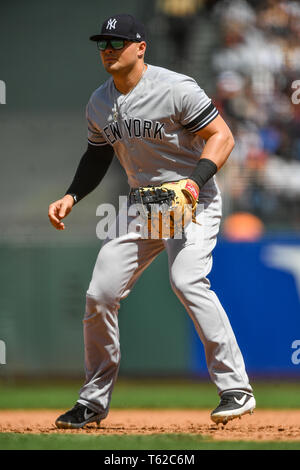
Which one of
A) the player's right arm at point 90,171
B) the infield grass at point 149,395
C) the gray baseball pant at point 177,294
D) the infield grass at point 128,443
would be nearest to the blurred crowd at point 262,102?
the infield grass at point 149,395

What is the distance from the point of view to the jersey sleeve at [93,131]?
4148 millimetres

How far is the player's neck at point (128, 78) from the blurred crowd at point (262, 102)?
4395 mm

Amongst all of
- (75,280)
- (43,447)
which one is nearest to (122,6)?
(75,280)

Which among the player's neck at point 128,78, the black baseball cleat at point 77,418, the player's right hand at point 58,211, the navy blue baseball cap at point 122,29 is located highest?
the navy blue baseball cap at point 122,29

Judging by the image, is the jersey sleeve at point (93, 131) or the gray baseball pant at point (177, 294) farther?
the jersey sleeve at point (93, 131)

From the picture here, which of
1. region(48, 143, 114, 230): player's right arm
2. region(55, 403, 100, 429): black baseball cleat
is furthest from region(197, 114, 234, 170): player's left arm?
region(55, 403, 100, 429): black baseball cleat

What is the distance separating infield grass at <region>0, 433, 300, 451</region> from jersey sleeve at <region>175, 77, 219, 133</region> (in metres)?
1.35

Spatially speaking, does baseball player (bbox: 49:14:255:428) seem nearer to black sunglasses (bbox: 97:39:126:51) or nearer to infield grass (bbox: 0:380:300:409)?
black sunglasses (bbox: 97:39:126:51)

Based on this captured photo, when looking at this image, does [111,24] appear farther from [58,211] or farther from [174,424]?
[174,424]

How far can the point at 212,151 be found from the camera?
3.82m

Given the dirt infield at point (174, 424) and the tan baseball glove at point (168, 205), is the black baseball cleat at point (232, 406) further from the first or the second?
the tan baseball glove at point (168, 205)

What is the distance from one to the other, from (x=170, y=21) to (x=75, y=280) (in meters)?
3.48

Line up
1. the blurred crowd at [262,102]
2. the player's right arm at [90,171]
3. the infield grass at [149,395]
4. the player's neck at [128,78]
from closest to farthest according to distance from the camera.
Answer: the player's neck at [128,78]
the player's right arm at [90,171]
the infield grass at [149,395]
the blurred crowd at [262,102]

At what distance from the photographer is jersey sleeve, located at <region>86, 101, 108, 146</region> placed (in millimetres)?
4148
